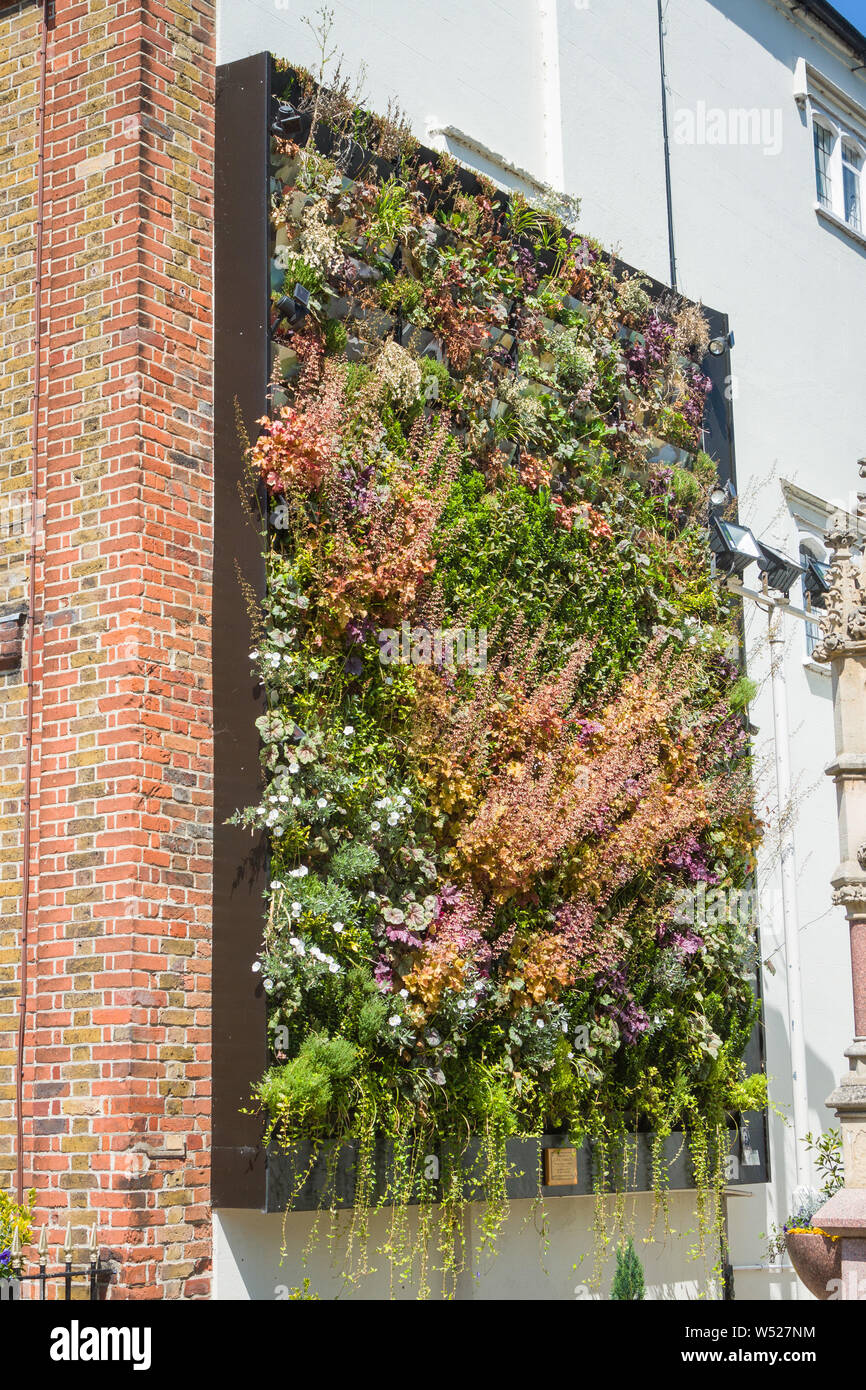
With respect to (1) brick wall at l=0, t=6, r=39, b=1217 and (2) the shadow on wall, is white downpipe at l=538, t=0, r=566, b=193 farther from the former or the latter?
(2) the shadow on wall

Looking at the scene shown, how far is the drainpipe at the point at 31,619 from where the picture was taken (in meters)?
6.77

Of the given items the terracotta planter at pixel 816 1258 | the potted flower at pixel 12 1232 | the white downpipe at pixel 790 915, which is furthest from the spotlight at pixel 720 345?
the potted flower at pixel 12 1232

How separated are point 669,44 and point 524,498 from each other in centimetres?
596

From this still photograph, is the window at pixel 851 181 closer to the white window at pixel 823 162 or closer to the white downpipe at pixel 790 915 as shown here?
the white window at pixel 823 162

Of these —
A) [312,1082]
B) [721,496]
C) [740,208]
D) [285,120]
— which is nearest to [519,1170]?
[312,1082]

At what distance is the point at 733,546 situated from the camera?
33.2ft

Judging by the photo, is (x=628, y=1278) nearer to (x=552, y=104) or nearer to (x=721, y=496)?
(x=721, y=496)

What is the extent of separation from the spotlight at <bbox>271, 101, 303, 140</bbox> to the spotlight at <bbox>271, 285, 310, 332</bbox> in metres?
0.80

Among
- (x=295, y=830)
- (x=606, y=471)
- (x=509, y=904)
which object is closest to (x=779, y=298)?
(x=606, y=471)

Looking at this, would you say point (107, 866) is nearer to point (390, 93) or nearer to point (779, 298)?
point (390, 93)

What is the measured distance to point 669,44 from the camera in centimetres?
1280

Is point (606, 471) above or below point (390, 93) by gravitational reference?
below

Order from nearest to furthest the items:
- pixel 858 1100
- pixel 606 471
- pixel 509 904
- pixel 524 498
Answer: pixel 858 1100
pixel 509 904
pixel 524 498
pixel 606 471

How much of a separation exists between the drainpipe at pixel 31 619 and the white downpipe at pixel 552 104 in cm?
436
